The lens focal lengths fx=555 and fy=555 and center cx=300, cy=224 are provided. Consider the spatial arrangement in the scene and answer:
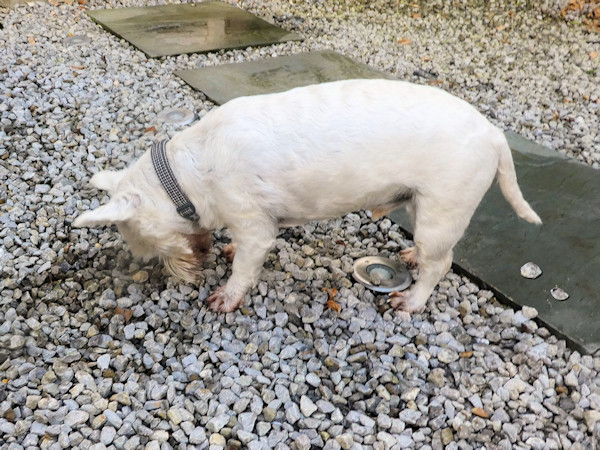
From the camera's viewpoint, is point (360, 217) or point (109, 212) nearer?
point (109, 212)

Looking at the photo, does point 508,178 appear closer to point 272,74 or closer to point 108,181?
point 108,181

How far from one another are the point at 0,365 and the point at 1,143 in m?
2.44

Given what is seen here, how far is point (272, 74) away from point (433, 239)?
3.54 metres

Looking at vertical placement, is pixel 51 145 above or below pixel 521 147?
below

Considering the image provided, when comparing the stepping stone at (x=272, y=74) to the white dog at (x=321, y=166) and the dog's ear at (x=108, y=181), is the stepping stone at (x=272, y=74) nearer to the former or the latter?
the dog's ear at (x=108, y=181)

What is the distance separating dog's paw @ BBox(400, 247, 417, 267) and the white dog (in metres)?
0.63

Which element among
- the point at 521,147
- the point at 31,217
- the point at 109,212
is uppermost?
the point at 109,212

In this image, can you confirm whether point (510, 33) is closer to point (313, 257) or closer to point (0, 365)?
point (313, 257)

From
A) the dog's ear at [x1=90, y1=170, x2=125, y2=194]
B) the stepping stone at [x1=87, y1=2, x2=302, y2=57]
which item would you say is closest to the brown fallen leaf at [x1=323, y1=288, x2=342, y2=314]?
the dog's ear at [x1=90, y1=170, x2=125, y2=194]

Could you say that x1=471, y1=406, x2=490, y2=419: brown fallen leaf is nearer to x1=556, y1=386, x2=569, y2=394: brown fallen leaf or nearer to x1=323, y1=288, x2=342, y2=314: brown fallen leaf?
x1=556, y1=386, x2=569, y2=394: brown fallen leaf

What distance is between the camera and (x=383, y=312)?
131 inches

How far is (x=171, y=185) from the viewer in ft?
9.32

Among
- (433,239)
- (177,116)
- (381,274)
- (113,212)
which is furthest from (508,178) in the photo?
(177,116)

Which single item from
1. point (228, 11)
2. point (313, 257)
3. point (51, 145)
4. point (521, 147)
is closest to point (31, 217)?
point (51, 145)
